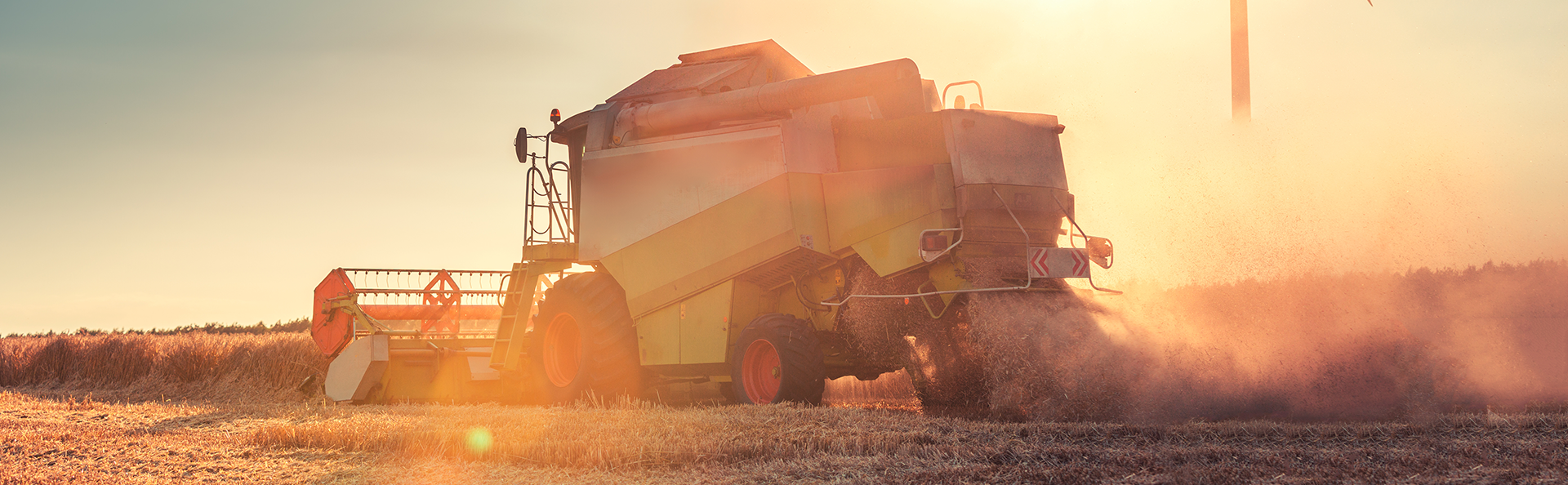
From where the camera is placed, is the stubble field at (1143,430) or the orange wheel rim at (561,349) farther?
the orange wheel rim at (561,349)

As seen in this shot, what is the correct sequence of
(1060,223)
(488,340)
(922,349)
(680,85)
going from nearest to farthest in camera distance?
(922,349) < (1060,223) < (680,85) < (488,340)

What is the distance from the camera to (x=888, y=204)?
25.7 feet

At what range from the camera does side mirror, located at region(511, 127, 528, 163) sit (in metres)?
11.3

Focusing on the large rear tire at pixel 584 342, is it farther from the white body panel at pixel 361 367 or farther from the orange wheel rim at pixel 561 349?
the white body panel at pixel 361 367

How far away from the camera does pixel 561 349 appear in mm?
10898

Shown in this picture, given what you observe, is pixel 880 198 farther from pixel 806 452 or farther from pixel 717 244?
pixel 806 452

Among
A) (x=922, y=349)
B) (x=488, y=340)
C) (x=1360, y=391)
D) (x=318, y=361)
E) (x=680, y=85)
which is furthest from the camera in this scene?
(x=318, y=361)

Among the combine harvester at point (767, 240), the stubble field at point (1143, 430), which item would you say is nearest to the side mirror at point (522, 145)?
the combine harvester at point (767, 240)

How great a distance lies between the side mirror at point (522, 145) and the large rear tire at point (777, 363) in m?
3.98

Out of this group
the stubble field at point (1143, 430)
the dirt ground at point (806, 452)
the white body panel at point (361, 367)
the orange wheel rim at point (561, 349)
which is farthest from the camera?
the white body panel at point (361, 367)

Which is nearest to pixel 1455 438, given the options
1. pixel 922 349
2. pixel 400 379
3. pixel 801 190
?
pixel 922 349

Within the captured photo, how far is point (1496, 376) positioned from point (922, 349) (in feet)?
12.2

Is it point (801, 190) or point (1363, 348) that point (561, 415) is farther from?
point (1363, 348)

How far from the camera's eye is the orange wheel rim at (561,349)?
10.8 meters
